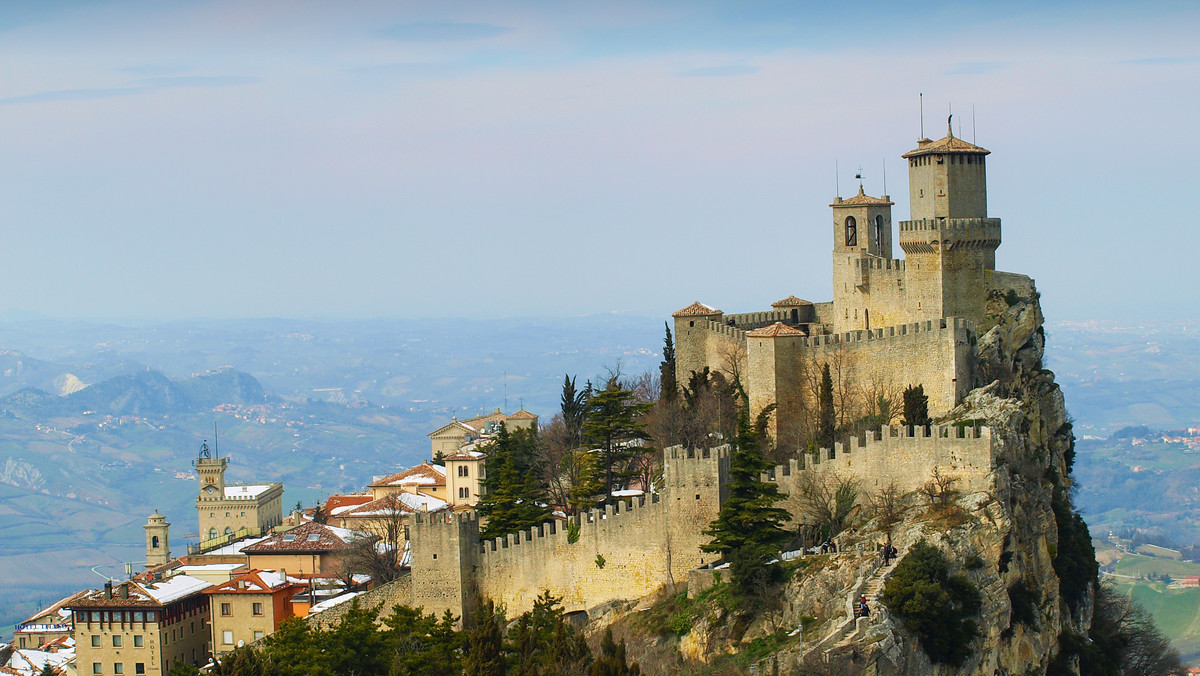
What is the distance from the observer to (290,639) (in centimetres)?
4475

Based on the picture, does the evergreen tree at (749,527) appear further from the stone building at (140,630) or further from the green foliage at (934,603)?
the stone building at (140,630)

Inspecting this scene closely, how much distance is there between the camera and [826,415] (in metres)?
52.1

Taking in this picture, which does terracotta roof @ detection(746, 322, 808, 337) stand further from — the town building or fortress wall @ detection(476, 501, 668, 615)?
the town building

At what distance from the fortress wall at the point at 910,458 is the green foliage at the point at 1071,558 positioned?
7.29 metres

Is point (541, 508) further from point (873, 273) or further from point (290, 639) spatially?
point (873, 273)

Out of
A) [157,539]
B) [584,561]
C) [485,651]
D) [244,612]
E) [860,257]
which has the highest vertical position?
[860,257]

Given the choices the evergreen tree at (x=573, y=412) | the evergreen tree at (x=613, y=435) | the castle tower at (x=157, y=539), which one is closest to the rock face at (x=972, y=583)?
the evergreen tree at (x=613, y=435)

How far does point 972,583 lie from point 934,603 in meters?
2.17

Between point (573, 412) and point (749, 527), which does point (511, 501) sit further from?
point (573, 412)

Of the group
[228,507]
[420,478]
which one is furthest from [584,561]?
[228,507]

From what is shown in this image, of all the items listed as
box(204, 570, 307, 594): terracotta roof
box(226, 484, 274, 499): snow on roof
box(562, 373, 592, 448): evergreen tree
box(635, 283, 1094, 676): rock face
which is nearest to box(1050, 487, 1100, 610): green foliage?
box(635, 283, 1094, 676): rock face

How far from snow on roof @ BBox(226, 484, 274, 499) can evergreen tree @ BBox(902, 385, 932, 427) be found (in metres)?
53.2

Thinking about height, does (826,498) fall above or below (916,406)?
below

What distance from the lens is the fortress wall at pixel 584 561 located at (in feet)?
151
